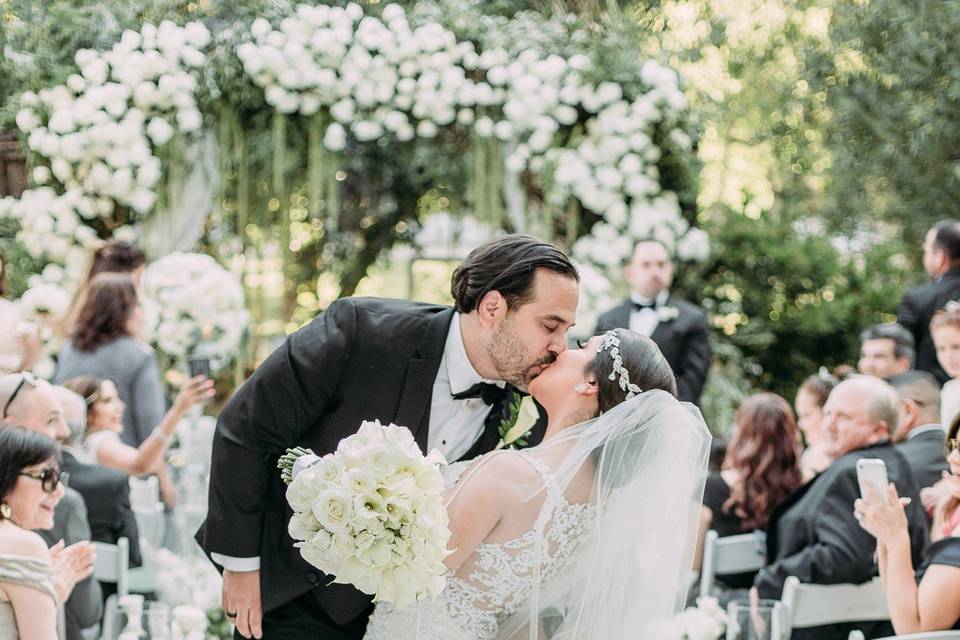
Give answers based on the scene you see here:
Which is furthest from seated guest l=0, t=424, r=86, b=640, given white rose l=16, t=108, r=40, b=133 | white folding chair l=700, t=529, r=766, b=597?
white rose l=16, t=108, r=40, b=133

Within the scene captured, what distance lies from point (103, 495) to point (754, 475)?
2.59 metres

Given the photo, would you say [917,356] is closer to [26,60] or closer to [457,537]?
[457,537]

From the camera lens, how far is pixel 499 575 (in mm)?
3020

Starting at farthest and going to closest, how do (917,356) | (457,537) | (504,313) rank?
(917,356)
(504,313)
(457,537)

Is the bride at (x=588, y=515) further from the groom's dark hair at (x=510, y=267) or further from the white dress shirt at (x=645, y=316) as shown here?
the white dress shirt at (x=645, y=316)

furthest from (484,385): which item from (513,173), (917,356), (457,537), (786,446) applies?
(513,173)

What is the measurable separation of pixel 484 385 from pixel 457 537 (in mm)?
544

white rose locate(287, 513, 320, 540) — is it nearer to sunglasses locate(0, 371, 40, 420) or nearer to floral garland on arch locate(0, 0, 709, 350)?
sunglasses locate(0, 371, 40, 420)

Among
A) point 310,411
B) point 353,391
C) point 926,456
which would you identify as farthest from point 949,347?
point 310,411

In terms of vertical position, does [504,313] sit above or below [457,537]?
above

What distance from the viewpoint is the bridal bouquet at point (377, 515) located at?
257cm

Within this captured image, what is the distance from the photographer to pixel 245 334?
25.6 feet

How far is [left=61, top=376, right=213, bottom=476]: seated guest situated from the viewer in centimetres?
526

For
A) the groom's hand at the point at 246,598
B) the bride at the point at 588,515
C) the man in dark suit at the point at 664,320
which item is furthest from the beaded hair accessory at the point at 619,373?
the man in dark suit at the point at 664,320
